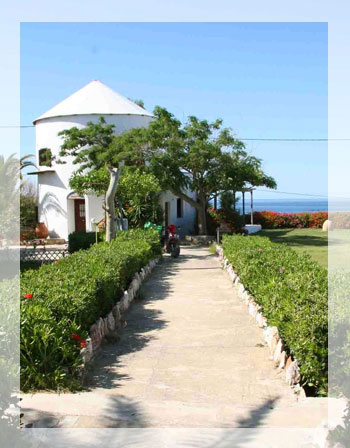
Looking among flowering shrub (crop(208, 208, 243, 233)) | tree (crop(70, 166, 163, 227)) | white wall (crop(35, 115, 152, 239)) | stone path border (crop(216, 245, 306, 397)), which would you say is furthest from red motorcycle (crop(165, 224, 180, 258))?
stone path border (crop(216, 245, 306, 397))

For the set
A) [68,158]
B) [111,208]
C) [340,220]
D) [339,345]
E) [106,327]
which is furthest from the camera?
[340,220]

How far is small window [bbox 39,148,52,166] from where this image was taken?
82.7ft

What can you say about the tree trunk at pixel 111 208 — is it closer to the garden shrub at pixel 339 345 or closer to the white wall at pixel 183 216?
the white wall at pixel 183 216

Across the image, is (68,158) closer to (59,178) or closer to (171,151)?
(59,178)

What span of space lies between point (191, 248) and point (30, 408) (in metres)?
18.4

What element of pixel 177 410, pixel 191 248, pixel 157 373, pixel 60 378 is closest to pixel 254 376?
pixel 157 373

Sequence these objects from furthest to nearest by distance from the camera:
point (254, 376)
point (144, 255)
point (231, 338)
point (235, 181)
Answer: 1. point (235, 181)
2. point (144, 255)
3. point (231, 338)
4. point (254, 376)

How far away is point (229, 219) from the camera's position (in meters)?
27.4

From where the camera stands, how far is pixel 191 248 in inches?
901

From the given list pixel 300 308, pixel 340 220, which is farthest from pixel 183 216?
pixel 300 308

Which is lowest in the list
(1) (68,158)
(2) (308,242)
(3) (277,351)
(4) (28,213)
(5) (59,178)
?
(3) (277,351)

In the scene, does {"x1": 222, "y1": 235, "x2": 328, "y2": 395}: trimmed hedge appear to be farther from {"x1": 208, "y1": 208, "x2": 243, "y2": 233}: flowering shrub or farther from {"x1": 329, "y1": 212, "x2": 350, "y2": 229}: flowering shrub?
{"x1": 329, "y1": 212, "x2": 350, "y2": 229}: flowering shrub

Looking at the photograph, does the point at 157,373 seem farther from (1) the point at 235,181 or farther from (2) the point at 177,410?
(1) the point at 235,181

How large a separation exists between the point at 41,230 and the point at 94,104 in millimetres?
6773
